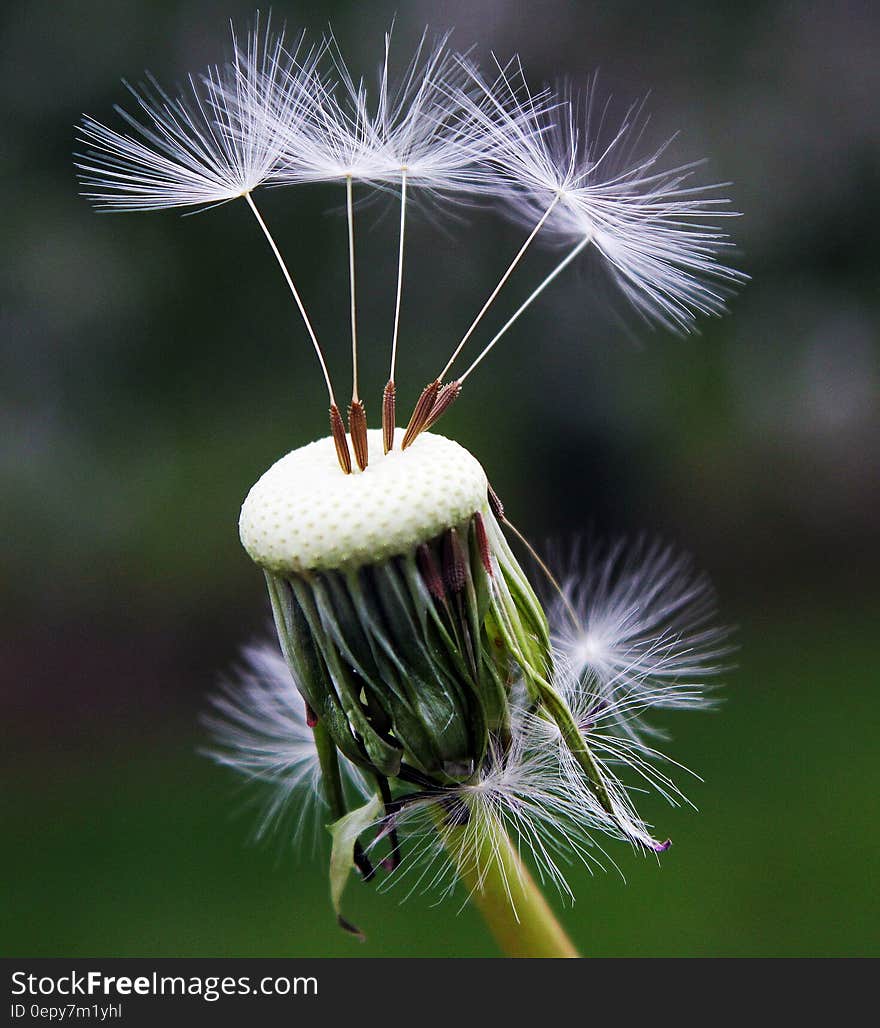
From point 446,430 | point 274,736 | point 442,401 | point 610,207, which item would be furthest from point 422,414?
point 446,430

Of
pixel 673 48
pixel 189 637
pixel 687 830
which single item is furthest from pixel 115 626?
pixel 673 48

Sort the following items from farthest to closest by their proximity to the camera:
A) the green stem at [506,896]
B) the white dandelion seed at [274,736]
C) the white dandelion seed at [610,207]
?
1. the white dandelion seed at [274,736]
2. the white dandelion seed at [610,207]
3. the green stem at [506,896]

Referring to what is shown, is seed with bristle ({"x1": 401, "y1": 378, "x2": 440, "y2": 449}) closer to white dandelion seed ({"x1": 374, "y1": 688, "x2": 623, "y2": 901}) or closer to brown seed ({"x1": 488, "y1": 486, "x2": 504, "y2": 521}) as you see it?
brown seed ({"x1": 488, "y1": 486, "x2": 504, "y2": 521})

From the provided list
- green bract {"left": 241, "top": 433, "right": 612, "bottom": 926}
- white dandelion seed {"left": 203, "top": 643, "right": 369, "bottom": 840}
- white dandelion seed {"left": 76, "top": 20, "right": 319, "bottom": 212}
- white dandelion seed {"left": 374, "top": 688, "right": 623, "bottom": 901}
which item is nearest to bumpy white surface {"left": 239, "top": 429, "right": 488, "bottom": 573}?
green bract {"left": 241, "top": 433, "right": 612, "bottom": 926}

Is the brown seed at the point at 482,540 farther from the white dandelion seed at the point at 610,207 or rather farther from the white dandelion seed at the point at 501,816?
the white dandelion seed at the point at 610,207

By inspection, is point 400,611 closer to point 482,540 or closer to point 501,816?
point 482,540

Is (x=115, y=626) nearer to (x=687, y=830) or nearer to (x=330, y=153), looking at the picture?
(x=687, y=830)

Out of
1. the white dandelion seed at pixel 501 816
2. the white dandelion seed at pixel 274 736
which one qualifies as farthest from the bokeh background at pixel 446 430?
the white dandelion seed at pixel 501 816
